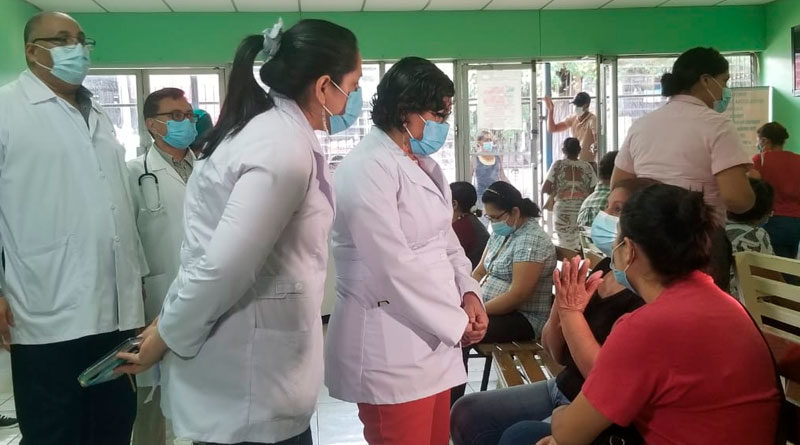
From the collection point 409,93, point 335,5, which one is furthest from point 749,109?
point 409,93

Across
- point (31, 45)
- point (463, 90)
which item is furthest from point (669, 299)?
point (463, 90)

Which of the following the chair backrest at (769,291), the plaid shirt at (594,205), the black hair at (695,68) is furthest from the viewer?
the plaid shirt at (594,205)

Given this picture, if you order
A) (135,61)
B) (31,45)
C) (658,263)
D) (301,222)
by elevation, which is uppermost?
(135,61)

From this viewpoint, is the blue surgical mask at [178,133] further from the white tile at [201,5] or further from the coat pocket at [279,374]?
the white tile at [201,5]

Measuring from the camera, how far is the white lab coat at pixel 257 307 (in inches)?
43.3

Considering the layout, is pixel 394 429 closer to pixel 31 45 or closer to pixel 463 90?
pixel 31 45

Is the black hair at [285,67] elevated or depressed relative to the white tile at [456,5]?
depressed

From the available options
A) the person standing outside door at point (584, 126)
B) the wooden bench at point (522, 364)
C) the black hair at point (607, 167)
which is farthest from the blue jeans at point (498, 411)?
the person standing outside door at point (584, 126)

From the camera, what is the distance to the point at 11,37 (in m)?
5.61

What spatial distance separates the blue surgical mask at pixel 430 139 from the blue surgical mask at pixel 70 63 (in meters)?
0.94

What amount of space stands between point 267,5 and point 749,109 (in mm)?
5095

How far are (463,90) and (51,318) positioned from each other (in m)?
5.66

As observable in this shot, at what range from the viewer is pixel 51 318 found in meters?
1.70

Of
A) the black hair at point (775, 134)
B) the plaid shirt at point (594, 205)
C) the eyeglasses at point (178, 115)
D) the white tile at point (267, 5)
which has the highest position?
the white tile at point (267, 5)
